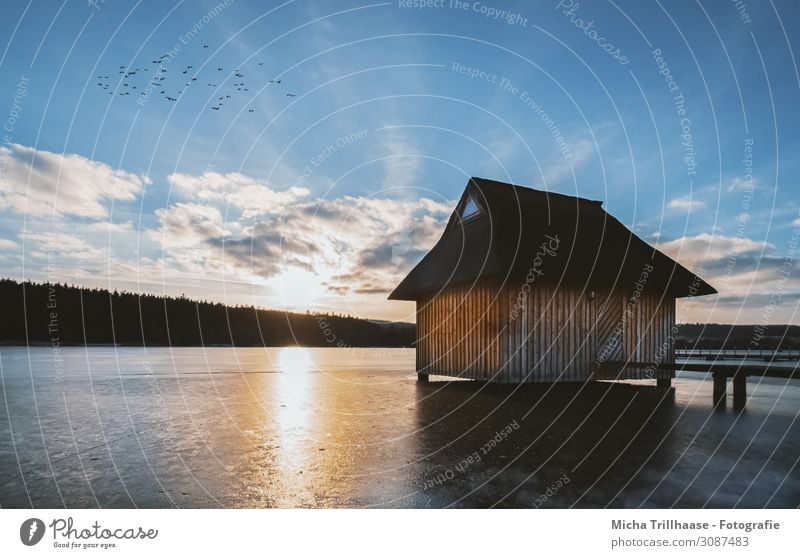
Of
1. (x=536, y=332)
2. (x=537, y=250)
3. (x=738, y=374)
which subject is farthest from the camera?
(x=537, y=250)

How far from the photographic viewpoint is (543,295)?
1510 cm

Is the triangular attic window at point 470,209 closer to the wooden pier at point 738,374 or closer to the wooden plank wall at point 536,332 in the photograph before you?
the wooden plank wall at point 536,332

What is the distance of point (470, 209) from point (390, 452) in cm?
1306

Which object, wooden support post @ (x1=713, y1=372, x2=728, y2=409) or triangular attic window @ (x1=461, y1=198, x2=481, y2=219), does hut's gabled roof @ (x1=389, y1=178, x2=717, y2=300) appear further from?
wooden support post @ (x1=713, y1=372, x2=728, y2=409)

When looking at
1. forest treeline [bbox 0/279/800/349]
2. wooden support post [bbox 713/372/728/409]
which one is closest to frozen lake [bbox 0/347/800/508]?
wooden support post [bbox 713/372/728/409]

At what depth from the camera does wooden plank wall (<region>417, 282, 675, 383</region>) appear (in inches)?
578

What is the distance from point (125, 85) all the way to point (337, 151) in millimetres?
4708

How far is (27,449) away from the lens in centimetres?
666
